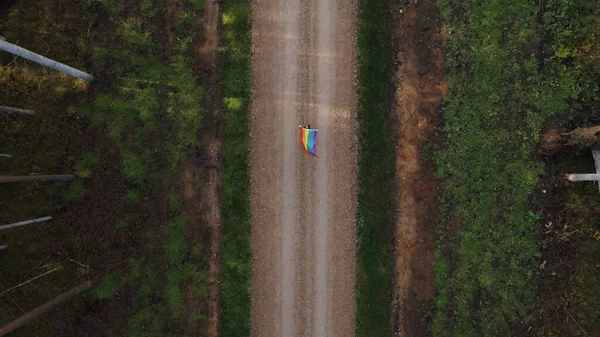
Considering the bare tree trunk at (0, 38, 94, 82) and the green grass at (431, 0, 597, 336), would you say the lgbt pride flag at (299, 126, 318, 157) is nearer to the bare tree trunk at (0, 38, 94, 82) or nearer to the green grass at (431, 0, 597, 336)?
the green grass at (431, 0, 597, 336)

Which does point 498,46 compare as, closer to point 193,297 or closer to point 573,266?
point 573,266

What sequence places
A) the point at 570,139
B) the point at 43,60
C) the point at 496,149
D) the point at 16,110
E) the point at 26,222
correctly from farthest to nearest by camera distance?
the point at 496,149, the point at 16,110, the point at 570,139, the point at 26,222, the point at 43,60

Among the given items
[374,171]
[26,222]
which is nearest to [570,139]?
[374,171]

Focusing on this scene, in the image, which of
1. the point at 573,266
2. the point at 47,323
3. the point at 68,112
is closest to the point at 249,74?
the point at 68,112

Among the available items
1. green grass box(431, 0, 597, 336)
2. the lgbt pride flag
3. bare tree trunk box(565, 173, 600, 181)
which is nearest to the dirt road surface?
the lgbt pride flag

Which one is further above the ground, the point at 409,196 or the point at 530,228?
the point at 409,196

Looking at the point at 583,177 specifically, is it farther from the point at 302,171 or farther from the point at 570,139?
the point at 302,171

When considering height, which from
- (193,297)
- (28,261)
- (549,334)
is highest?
(28,261)
